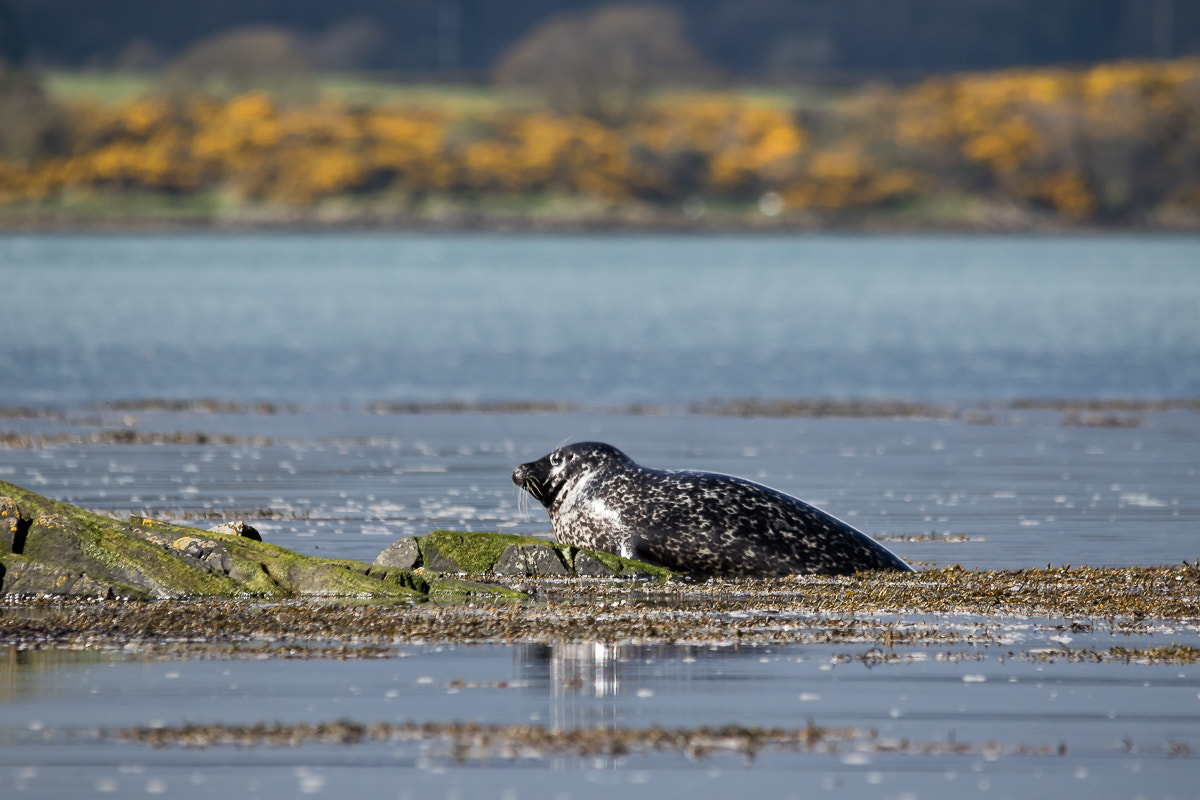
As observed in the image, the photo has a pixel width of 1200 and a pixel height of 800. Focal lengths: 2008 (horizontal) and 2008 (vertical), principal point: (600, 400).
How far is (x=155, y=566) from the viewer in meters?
13.2

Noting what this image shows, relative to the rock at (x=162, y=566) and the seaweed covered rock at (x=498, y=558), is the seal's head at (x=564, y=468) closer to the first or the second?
the seaweed covered rock at (x=498, y=558)

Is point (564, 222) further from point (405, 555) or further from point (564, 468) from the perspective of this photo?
point (405, 555)

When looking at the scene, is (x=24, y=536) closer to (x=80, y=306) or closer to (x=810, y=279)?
(x=80, y=306)

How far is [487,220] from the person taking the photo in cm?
18125

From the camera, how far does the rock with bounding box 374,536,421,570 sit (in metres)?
14.3

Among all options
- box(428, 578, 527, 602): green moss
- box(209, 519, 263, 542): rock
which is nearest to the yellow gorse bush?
box(209, 519, 263, 542): rock

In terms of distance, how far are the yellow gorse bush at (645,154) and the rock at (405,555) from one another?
16151cm

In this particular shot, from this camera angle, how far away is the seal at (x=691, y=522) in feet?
48.8

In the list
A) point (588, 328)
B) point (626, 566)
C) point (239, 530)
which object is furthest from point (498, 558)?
point (588, 328)

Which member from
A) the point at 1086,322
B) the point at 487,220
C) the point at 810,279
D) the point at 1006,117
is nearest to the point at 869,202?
the point at 1006,117

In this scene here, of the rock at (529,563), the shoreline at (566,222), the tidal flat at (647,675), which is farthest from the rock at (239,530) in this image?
the shoreline at (566,222)

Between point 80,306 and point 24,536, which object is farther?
point 80,306

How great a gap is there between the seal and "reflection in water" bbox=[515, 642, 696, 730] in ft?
11.3

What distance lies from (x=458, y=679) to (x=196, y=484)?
10550 millimetres
